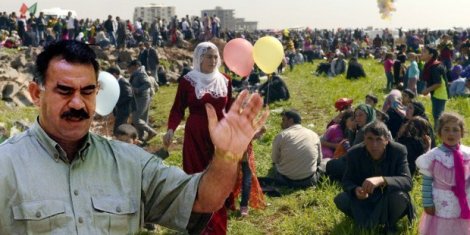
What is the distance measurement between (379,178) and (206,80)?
1.72 m

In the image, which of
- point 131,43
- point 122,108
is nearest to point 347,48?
point 131,43

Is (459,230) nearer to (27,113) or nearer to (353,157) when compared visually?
(353,157)

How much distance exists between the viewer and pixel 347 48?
3055cm

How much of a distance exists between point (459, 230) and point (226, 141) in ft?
10.4

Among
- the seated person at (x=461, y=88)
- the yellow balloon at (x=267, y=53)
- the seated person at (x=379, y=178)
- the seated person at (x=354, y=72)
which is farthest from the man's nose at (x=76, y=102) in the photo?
the seated person at (x=354, y=72)

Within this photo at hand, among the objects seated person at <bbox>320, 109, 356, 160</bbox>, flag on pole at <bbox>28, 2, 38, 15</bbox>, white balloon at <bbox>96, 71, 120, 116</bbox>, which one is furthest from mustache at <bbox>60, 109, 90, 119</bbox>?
flag on pole at <bbox>28, 2, 38, 15</bbox>

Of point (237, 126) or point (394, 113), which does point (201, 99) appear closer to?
point (237, 126)

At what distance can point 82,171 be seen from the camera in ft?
5.91

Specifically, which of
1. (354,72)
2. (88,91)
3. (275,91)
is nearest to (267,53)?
(275,91)

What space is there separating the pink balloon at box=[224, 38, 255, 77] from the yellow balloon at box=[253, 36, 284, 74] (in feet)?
1.24

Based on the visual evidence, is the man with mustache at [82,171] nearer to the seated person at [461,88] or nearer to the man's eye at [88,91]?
the man's eye at [88,91]

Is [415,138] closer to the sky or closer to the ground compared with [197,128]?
closer to the ground

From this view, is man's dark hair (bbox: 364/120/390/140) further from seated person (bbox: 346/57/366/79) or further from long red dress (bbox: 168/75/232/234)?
seated person (bbox: 346/57/366/79)

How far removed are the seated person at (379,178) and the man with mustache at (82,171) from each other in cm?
322
